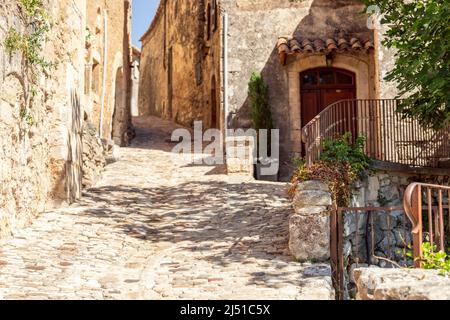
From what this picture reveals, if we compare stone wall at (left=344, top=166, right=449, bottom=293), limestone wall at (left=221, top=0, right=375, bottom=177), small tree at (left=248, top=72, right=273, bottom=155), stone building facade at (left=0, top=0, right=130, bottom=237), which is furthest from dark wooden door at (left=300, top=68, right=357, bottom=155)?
stone building facade at (left=0, top=0, right=130, bottom=237)

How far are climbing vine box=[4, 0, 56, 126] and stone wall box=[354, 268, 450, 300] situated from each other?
16.5 ft

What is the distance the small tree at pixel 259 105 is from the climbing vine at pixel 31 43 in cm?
639

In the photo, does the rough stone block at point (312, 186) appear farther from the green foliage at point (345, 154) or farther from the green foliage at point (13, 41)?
the green foliage at point (13, 41)

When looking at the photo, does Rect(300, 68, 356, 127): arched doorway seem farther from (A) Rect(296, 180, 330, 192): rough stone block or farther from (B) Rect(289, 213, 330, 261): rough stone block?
(B) Rect(289, 213, 330, 261): rough stone block

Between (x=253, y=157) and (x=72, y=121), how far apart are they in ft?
15.0

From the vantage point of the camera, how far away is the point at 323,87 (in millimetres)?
13953

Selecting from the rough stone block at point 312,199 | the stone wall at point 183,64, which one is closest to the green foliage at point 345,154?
the rough stone block at point 312,199

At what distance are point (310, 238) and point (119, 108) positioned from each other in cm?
1254

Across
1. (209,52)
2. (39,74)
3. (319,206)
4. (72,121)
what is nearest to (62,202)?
(72,121)

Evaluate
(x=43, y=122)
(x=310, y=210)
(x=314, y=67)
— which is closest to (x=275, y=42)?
(x=314, y=67)

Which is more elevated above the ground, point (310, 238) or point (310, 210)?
point (310, 210)

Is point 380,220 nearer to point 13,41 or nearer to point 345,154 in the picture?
point 345,154

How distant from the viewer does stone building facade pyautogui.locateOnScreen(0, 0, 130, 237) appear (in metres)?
6.37

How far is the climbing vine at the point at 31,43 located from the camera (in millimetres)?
6570
